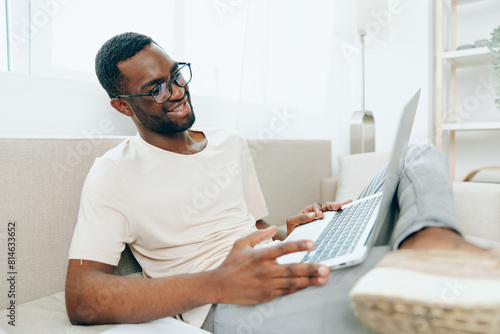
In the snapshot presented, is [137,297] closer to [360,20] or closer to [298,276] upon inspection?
[298,276]

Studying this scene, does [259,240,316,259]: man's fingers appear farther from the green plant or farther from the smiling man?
the green plant

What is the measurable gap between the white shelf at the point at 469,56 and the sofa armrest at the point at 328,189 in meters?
1.03

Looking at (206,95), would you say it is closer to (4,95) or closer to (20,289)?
(4,95)

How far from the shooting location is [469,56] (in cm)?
207

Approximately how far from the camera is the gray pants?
502 mm

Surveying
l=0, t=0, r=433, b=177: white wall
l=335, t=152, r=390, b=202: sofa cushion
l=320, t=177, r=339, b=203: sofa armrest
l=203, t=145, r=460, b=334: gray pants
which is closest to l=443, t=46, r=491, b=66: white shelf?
l=0, t=0, r=433, b=177: white wall

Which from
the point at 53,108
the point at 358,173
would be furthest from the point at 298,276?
the point at 358,173

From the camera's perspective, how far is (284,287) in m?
0.56

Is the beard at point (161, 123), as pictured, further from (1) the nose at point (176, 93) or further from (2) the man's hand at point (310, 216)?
(2) the man's hand at point (310, 216)

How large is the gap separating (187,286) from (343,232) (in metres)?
0.28

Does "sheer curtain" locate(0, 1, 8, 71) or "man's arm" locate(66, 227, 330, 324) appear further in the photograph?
"sheer curtain" locate(0, 1, 8, 71)

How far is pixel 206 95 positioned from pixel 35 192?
90 centimetres

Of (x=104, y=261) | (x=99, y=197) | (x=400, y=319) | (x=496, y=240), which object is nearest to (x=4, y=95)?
(x=99, y=197)

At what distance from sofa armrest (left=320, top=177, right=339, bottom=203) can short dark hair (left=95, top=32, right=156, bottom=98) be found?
3.83 ft
